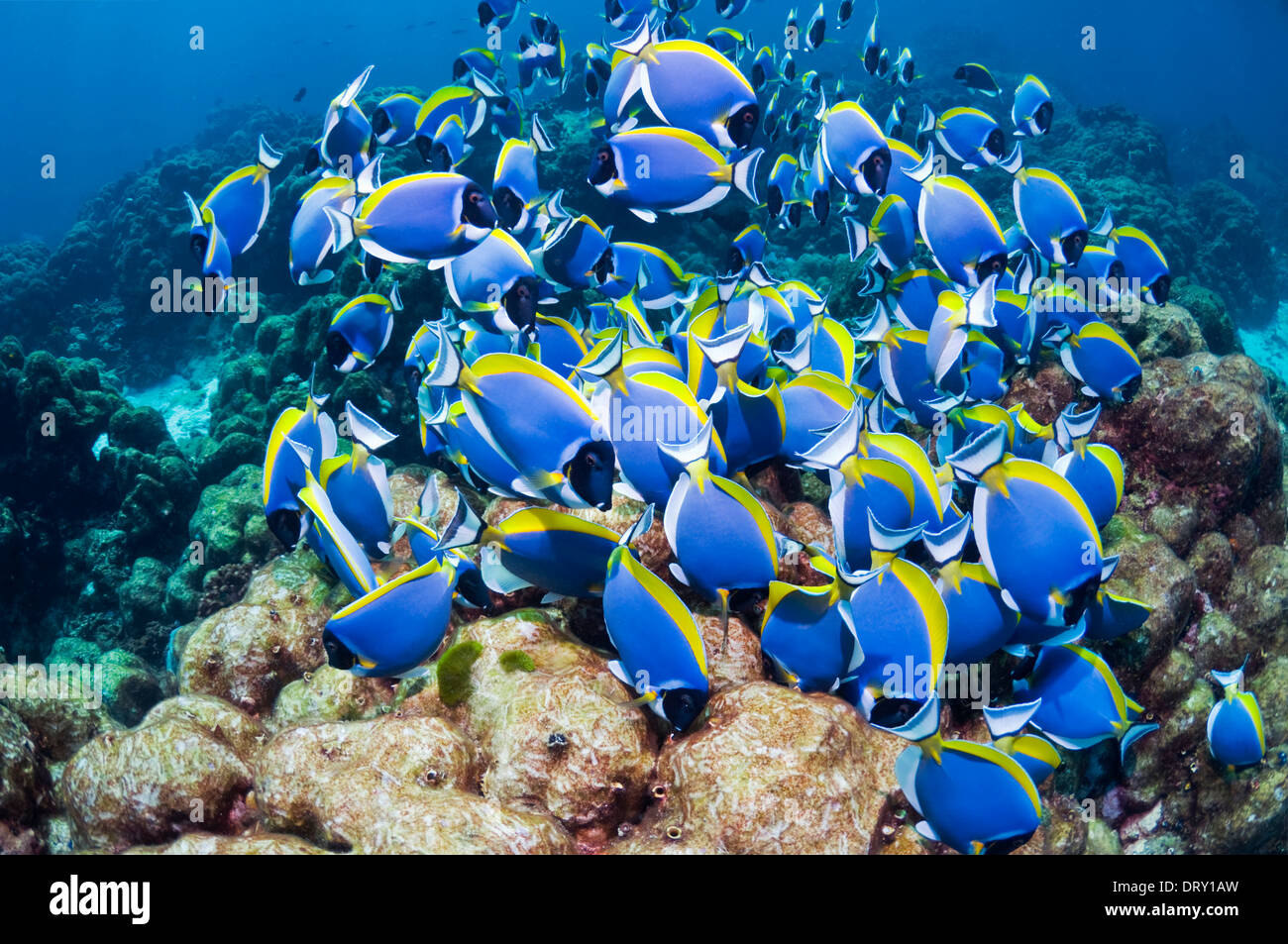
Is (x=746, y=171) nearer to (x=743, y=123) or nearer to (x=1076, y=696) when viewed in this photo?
(x=743, y=123)

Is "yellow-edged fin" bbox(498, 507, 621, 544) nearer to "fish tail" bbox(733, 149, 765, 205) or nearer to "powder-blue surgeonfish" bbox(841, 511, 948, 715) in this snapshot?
"powder-blue surgeonfish" bbox(841, 511, 948, 715)

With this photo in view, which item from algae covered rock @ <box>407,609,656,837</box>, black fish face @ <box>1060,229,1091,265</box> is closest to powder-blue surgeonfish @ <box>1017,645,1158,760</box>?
algae covered rock @ <box>407,609,656,837</box>

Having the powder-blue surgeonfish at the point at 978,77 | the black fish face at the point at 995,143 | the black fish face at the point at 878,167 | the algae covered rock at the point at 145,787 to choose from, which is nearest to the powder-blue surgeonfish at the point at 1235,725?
the black fish face at the point at 878,167

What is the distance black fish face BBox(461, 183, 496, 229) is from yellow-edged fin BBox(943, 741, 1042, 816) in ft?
8.49

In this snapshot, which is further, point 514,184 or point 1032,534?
point 514,184

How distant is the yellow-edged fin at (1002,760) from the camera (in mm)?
1874

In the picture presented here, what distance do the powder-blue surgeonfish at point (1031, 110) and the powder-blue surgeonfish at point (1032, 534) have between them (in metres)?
3.92

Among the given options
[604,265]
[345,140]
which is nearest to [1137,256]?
[604,265]

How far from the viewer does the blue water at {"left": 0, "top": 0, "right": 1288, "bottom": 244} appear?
42.3 metres

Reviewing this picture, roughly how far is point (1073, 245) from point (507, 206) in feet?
9.81

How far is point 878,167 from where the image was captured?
3424 mm

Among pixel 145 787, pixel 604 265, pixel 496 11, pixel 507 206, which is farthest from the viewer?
pixel 496 11

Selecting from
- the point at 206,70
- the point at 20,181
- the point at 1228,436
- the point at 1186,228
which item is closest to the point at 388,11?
the point at 206,70
